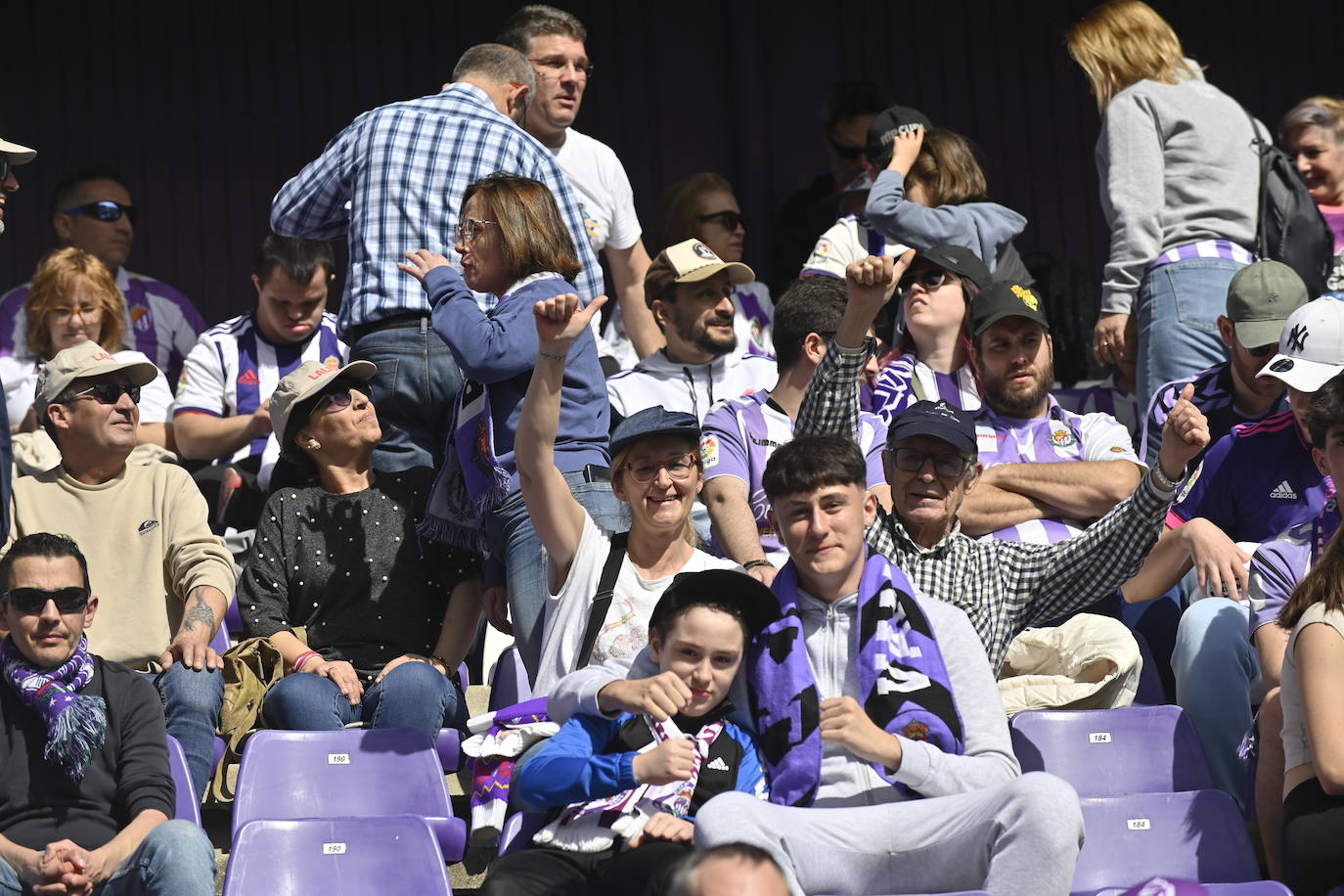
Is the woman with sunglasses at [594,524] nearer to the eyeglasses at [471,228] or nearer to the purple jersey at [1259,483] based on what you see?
the eyeglasses at [471,228]

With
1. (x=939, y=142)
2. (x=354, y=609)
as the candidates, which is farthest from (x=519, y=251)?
(x=939, y=142)

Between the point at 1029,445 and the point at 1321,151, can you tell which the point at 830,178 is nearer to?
the point at 1321,151

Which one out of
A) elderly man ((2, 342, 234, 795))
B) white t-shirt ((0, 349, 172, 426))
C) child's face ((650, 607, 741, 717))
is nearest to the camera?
child's face ((650, 607, 741, 717))

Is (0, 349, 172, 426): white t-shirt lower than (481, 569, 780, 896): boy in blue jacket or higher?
higher

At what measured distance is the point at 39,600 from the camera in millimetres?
3729

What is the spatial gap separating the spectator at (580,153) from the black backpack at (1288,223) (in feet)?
6.33

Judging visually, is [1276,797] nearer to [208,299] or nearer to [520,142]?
[520,142]

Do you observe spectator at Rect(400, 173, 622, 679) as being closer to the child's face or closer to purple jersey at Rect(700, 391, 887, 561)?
purple jersey at Rect(700, 391, 887, 561)

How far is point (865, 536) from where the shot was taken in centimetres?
396

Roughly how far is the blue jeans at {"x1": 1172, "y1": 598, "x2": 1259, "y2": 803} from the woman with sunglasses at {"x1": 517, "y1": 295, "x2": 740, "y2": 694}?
1081mm

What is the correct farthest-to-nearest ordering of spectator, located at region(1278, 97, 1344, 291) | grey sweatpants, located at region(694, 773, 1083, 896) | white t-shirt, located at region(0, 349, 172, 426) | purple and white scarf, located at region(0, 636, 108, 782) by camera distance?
spectator, located at region(1278, 97, 1344, 291)
white t-shirt, located at region(0, 349, 172, 426)
purple and white scarf, located at region(0, 636, 108, 782)
grey sweatpants, located at region(694, 773, 1083, 896)

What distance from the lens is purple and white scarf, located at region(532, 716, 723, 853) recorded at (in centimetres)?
331

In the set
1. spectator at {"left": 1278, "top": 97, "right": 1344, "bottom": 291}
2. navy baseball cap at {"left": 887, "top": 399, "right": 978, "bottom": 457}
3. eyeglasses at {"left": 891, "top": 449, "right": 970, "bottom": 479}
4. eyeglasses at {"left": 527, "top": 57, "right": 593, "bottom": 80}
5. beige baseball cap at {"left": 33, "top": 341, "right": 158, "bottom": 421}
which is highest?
eyeglasses at {"left": 527, "top": 57, "right": 593, "bottom": 80}

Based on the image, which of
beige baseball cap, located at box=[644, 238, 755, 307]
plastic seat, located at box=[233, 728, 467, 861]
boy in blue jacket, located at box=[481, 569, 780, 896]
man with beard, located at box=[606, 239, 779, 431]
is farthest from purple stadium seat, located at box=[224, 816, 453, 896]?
beige baseball cap, located at box=[644, 238, 755, 307]
